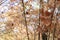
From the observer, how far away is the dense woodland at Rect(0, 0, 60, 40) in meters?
2.04

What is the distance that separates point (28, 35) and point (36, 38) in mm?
132

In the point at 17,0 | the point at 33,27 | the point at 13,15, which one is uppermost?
the point at 17,0

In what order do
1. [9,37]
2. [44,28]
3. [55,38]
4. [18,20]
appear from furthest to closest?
[9,37] < [18,20] < [55,38] < [44,28]

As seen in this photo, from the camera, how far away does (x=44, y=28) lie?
207 cm

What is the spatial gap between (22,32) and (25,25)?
0.49 ft

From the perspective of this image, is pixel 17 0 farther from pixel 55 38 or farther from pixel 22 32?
pixel 55 38

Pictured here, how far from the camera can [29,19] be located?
2355 millimetres

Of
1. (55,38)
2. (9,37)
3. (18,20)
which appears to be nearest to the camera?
(55,38)

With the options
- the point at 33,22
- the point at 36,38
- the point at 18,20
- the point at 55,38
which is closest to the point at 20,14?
the point at 18,20

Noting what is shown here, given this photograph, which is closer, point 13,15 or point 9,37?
point 13,15

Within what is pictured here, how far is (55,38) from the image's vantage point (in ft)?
7.36

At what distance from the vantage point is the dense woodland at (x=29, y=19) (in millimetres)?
2039

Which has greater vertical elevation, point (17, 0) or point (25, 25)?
point (17, 0)

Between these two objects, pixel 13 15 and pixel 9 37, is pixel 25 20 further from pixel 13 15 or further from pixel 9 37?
pixel 9 37
